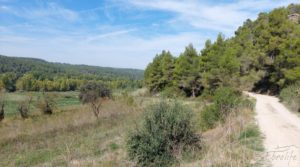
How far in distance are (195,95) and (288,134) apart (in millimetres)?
30347

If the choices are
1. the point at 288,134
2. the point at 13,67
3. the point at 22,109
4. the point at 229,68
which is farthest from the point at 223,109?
the point at 13,67

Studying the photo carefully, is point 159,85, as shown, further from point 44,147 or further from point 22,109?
point 44,147

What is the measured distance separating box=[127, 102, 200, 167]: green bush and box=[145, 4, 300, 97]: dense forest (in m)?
20.8

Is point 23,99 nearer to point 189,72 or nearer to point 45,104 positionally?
point 45,104

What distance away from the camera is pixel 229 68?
31.2 m

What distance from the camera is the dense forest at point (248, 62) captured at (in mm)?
31125

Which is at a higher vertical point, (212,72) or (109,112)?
(212,72)

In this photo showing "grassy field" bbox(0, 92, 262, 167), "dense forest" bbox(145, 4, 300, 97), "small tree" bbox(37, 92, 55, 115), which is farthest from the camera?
"small tree" bbox(37, 92, 55, 115)

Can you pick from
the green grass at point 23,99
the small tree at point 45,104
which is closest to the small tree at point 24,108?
the green grass at point 23,99

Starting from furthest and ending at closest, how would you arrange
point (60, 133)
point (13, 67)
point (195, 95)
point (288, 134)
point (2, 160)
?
1. point (13, 67)
2. point (195, 95)
3. point (60, 133)
4. point (2, 160)
5. point (288, 134)

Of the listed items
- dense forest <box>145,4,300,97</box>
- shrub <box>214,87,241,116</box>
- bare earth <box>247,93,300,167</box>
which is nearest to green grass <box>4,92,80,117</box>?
dense forest <box>145,4,300,97</box>

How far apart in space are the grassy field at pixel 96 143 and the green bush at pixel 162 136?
385 millimetres

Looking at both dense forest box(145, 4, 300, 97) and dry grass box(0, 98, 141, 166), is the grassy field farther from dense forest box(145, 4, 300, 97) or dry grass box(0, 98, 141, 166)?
dense forest box(145, 4, 300, 97)

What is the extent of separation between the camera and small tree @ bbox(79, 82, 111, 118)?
1086 inches
